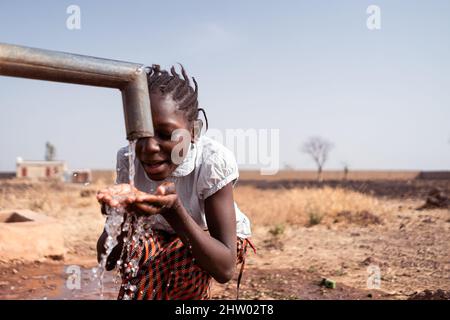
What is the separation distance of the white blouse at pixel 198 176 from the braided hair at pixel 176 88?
0.13 m

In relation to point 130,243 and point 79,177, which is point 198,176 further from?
point 79,177

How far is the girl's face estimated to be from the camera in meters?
1.46

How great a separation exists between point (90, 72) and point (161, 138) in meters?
0.46

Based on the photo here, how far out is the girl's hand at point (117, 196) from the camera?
44.3 inches

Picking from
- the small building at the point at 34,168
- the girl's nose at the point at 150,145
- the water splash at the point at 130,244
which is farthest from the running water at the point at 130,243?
the small building at the point at 34,168

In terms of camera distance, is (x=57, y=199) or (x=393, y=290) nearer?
(x=393, y=290)

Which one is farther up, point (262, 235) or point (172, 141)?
point (172, 141)

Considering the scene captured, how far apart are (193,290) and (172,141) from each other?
55 centimetres

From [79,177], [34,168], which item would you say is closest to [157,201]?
[79,177]

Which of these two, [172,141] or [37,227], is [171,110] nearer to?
Result: [172,141]
